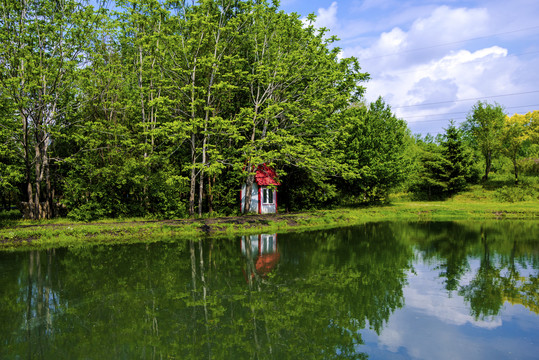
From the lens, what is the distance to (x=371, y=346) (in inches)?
300

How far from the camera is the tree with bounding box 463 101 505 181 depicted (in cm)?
5341

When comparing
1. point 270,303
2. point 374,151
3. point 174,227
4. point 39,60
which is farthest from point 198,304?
point 374,151

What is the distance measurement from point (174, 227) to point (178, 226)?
289 mm

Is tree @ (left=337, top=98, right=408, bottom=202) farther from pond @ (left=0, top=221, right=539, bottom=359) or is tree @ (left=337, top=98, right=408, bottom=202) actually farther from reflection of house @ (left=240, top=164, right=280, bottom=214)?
pond @ (left=0, top=221, right=539, bottom=359)

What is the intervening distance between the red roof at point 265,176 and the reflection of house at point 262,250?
37.2 ft

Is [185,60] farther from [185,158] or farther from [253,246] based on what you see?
[253,246]

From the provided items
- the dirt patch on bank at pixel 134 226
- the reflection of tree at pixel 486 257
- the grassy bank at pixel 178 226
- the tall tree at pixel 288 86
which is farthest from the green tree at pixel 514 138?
the dirt patch on bank at pixel 134 226

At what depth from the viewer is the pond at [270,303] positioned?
7.54 meters

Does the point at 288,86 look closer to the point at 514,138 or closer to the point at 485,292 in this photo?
the point at 485,292

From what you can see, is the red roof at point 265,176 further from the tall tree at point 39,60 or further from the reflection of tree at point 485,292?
the reflection of tree at point 485,292

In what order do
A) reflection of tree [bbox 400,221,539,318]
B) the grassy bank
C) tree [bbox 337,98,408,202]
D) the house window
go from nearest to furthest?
1. reflection of tree [bbox 400,221,539,318]
2. the grassy bank
3. the house window
4. tree [bbox 337,98,408,202]

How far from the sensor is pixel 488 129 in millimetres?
56656

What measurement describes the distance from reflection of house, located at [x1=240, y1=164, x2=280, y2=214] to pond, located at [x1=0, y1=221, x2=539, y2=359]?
53.8 feet

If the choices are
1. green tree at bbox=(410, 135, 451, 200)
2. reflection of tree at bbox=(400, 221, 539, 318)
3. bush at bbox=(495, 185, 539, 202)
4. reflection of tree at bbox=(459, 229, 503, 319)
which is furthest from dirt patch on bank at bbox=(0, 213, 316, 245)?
bush at bbox=(495, 185, 539, 202)
